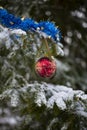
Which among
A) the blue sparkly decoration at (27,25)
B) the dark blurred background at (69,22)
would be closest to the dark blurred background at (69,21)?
the dark blurred background at (69,22)

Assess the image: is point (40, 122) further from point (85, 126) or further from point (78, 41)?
point (78, 41)

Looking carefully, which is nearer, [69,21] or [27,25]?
[27,25]

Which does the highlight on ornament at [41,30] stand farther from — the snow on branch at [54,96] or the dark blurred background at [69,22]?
the dark blurred background at [69,22]

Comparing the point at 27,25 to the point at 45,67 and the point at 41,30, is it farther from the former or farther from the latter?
the point at 45,67

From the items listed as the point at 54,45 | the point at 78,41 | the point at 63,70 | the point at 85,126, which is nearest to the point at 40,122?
the point at 85,126

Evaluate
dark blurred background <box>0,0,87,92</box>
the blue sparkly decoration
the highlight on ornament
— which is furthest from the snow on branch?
dark blurred background <box>0,0,87,92</box>

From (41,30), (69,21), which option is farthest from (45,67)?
(69,21)
